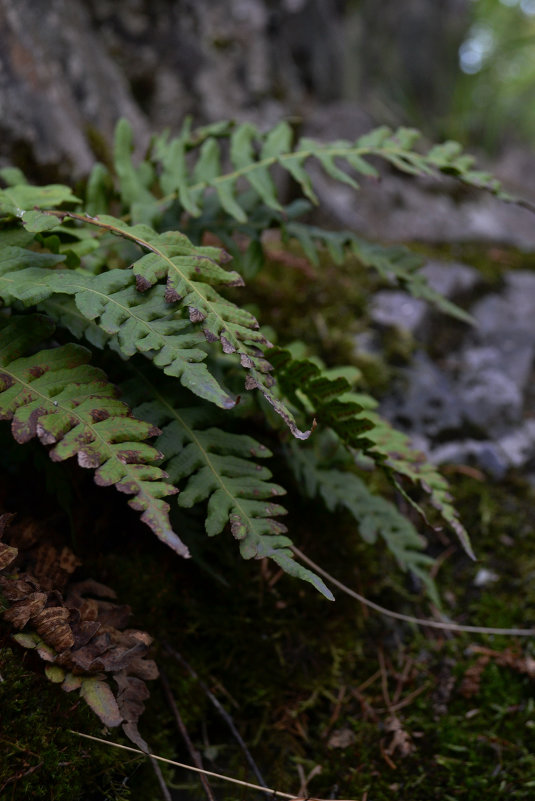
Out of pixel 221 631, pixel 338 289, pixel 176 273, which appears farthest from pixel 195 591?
pixel 338 289

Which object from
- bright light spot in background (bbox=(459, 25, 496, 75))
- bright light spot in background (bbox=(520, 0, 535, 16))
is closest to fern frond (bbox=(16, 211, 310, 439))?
bright light spot in background (bbox=(459, 25, 496, 75))

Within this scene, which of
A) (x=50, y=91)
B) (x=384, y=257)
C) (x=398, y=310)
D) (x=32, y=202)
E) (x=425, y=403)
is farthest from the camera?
(x=398, y=310)

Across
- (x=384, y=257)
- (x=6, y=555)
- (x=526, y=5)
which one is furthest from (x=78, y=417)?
(x=526, y=5)

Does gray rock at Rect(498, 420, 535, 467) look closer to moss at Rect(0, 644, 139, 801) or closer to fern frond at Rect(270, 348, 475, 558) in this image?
fern frond at Rect(270, 348, 475, 558)

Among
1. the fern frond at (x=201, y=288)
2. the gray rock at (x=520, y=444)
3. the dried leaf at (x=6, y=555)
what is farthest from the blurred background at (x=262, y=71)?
the gray rock at (x=520, y=444)

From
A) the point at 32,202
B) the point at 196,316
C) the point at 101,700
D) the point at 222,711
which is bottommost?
the point at 222,711

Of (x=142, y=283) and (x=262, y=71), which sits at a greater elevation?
(x=262, y=71)

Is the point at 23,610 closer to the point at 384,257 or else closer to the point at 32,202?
the point at 32,202

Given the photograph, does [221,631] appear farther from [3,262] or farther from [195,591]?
[3,262]
